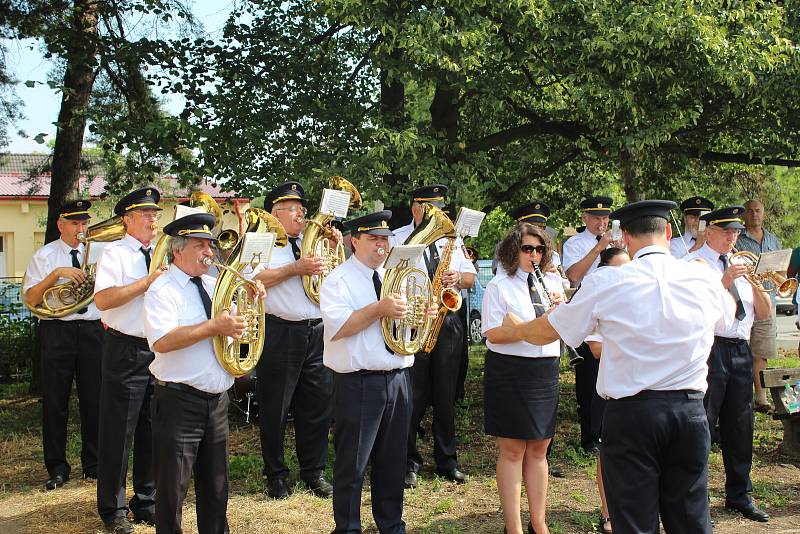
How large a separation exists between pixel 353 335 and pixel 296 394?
1.96 m

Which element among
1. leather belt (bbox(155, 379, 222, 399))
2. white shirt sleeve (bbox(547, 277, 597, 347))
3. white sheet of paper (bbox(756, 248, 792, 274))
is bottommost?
leather belt (bbox(155, 379, 222, 399))

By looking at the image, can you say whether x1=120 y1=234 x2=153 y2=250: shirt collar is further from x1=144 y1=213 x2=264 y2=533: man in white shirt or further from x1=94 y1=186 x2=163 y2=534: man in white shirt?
x1=144 y1=213 x2=264 y2=533: man in white shirt

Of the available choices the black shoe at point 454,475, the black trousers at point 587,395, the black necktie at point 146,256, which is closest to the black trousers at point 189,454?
the black necktie at point 146,256

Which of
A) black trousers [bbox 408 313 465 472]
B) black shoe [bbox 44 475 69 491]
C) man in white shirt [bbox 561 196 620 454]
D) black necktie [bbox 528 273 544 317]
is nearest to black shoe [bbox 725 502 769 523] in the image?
man in white shirt [bbox 561 196 620 454]

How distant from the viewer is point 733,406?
6.34 meters

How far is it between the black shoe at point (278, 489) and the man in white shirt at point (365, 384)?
1520 mm

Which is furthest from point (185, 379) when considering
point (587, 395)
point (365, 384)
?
point (587, 395)

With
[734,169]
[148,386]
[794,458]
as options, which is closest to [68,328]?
[148,386]

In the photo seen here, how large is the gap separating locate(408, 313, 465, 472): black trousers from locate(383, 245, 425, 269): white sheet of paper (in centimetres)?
196

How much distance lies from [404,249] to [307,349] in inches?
77.6

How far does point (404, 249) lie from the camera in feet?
17.2

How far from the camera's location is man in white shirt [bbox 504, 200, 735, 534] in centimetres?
398

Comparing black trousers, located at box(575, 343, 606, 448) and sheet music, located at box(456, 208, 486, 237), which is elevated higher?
sheet music, located at box(456, 208, 486, 237)

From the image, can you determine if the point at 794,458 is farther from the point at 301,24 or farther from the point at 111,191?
the point at 111,191
